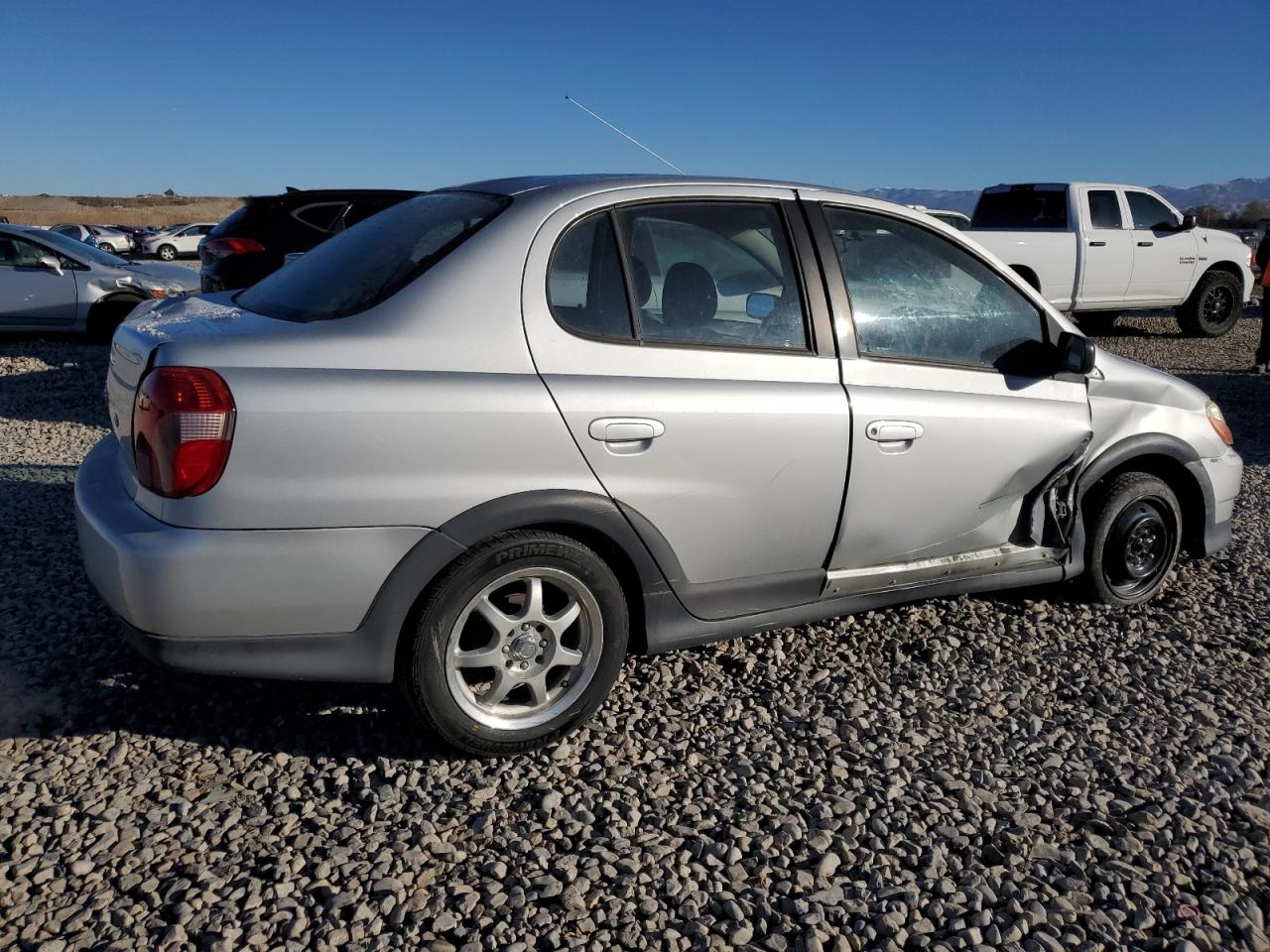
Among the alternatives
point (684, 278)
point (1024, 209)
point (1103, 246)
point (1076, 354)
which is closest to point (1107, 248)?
point (1103, 246)

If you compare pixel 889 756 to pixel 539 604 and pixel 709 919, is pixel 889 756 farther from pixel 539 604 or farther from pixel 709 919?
pixel 539 604

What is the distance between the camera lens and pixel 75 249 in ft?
37.8

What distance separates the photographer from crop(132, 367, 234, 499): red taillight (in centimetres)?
268

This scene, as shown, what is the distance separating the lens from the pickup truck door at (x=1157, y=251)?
13.7 m

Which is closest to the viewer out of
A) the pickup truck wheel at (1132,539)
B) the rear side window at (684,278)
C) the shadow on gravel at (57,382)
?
the rear side window at (684,278)

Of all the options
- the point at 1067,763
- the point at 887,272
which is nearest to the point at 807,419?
the point at 887,272

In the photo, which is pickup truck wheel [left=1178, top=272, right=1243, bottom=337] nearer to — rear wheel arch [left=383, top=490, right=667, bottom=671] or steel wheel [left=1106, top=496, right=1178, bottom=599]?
steel wheel [left=1106, top=496, right=1178, bottom=599]

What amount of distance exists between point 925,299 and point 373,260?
194 cm

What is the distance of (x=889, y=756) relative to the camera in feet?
10.9

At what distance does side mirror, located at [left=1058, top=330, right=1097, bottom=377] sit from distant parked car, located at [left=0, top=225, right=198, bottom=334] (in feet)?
33.2

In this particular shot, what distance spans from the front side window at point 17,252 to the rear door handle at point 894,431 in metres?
10.7

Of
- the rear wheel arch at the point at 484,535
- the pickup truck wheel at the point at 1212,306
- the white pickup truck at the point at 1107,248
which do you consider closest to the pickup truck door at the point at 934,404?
the rear wheel arch at the point at 484,535

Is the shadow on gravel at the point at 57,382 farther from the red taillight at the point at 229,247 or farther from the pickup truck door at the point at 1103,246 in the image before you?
the pickup truck door at the point at 1103,246

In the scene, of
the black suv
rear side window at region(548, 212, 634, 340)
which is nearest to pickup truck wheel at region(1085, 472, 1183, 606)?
rear side window at region(548, 212, 634, 340)
